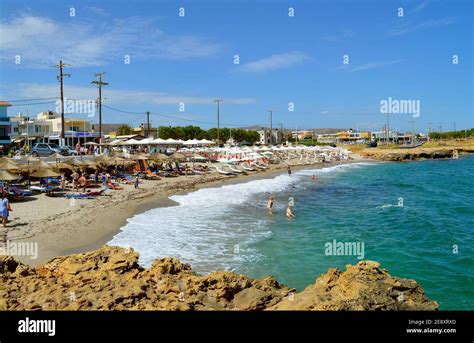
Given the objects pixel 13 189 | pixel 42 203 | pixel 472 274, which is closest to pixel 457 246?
pixel 472 274

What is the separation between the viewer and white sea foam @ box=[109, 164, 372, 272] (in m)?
15.1

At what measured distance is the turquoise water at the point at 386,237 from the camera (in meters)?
13.3

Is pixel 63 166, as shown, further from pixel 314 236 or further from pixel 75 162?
pixel 314 236

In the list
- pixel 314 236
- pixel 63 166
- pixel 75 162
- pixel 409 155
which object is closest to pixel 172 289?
pixel 314 236

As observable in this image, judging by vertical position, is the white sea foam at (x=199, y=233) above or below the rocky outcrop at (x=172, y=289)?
below

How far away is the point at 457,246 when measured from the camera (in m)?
17.4

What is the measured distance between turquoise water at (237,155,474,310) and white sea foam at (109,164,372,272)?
3.17 ft

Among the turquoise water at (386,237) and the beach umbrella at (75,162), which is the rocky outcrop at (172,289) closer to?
the turquoise water at (386,237)

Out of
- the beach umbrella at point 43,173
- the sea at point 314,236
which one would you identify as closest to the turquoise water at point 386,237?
the sea at point 314,236

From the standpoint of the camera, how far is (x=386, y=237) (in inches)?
753

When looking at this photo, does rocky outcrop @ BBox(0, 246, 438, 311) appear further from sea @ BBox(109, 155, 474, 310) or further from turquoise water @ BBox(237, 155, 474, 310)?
turquoise water @ BBox(237, 155, 474, 310)

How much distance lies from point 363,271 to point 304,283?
4340mm

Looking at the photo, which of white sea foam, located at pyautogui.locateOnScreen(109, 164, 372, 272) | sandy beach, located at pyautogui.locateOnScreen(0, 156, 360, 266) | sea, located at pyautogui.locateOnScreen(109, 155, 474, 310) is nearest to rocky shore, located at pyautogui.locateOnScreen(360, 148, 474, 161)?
sea, located at pyautogui.locateOnScreen(109, 155, 474, 310)

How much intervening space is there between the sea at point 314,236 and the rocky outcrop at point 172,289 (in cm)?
343
